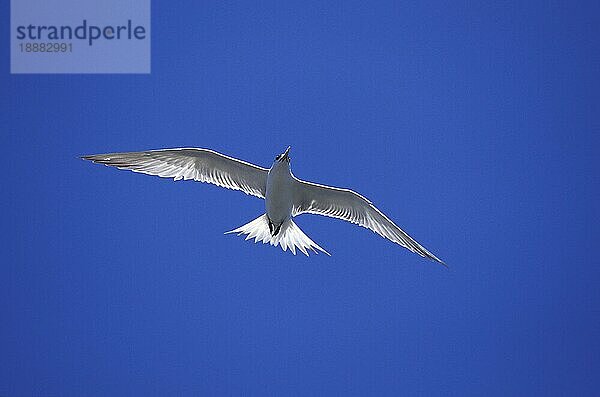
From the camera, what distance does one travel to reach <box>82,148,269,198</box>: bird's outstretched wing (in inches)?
248

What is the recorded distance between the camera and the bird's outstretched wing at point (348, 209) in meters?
6.79

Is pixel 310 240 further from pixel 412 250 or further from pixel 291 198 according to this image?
pixel 412 250

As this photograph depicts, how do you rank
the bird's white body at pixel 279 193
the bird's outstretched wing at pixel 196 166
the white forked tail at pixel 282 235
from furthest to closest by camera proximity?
the white forked tail at pixel 282 235 → the bird's white body at pixel 279 193 → the bird's outstretched wing at pixel 196 166

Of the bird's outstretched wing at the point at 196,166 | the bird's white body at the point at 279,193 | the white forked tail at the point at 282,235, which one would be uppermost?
the bird's outstretched wing at the point at 196,166

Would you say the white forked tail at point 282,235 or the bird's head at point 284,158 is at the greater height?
the bird's head at point 284,158

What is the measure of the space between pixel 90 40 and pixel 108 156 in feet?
17.6

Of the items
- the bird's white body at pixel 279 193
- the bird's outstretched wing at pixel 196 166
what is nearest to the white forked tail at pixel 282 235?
the bird's white body at pixel 279 193

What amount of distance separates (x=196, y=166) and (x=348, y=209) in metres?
1.28

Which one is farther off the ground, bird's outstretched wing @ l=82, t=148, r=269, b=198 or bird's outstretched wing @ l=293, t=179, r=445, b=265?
bird's outstretched wing @ l=82, t=148, r=269, b=198

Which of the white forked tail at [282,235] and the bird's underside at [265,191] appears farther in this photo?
the white forked tail at [282,235]

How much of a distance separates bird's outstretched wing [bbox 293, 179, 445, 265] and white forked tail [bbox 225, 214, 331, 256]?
185mm

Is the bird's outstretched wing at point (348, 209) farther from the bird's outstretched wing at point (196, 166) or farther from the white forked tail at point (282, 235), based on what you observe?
the bird's outstretched wing at point (196, 166)

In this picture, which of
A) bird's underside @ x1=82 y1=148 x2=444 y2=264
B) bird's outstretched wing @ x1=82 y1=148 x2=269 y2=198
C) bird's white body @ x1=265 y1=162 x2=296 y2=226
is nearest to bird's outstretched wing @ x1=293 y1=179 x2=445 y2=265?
bird's underside @ x1=82 y1=148 x2=444 y2=264

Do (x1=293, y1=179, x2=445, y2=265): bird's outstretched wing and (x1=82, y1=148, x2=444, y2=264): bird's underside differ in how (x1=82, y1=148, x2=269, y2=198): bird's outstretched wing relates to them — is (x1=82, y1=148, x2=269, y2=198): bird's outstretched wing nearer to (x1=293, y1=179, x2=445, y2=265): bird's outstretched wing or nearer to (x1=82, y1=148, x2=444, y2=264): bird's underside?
(x1=82, y1=148, x2=444, y2=264): bird's underside
